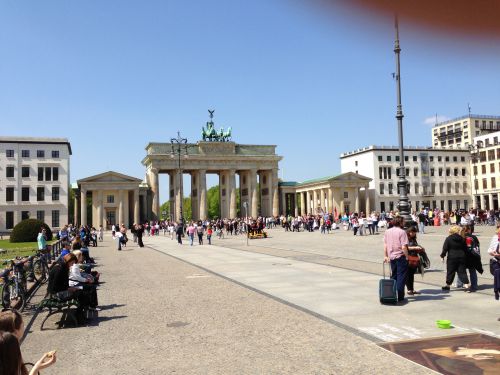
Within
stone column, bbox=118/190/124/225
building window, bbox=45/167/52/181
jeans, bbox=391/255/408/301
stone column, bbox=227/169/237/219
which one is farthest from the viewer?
stone column, bbox=227/169/237/219

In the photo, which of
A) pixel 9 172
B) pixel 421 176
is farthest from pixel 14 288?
pixel 421 176

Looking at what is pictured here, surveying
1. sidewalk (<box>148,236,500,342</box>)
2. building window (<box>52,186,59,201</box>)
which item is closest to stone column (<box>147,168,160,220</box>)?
building window (<box>52,186,59,201</box>)

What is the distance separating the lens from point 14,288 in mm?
11352

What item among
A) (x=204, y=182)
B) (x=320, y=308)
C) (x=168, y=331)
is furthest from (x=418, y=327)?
(x=204, y=182)

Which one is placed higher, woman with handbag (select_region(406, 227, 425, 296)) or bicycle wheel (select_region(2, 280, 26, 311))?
woman with handbag (select_region(406, 227, 425, 296))

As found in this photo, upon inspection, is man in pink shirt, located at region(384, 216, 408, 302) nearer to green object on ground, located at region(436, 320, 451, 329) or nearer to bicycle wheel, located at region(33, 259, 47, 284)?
green object on ground, located at region(436, 320, 451, 329)

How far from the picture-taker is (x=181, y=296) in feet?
39.4

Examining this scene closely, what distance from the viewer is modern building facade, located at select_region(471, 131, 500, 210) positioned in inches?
3676

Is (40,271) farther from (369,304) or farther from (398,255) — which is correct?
(398,255)

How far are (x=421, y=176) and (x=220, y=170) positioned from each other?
45.9 m

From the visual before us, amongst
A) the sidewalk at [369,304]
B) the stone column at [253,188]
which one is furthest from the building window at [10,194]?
the sidewalk at [369,304]

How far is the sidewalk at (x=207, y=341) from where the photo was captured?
618cm

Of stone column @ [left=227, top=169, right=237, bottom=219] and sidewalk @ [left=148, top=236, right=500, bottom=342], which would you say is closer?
sidewalk @ [left=148, top=236, right=500, bottom=342]

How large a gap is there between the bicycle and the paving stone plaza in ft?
1.31
